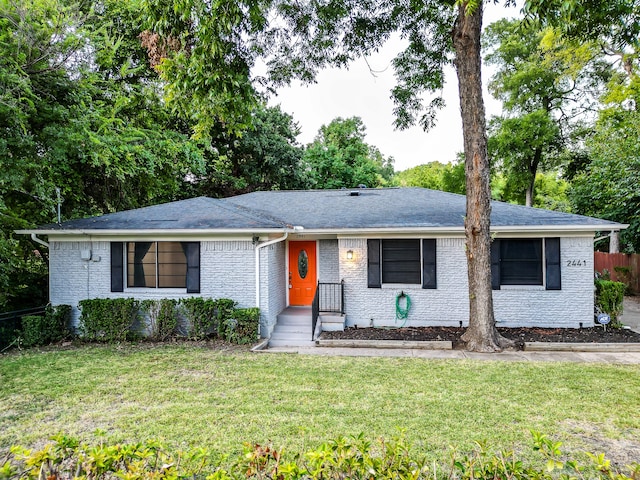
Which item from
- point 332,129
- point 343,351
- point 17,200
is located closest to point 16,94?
point 17,200

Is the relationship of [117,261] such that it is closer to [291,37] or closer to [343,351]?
[343,351]

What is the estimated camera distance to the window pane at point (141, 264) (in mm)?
9508

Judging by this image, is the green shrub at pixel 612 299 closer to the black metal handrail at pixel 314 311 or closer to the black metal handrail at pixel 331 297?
the black metal handrail at pixel 331 297

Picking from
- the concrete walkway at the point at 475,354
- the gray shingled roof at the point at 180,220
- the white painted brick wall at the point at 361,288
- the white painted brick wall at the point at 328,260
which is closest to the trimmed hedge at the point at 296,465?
the concrete walkway at the point at 475,354

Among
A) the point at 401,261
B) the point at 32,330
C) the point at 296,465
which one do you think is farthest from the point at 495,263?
the point at 32,330

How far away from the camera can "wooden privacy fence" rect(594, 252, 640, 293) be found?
52.0ft

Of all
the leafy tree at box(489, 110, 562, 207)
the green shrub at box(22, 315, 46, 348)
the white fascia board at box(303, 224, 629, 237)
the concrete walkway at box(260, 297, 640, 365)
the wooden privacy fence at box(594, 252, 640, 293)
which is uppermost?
the leafy tree at box(489, 110, 562, 207)

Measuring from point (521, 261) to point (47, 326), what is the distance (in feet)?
38.3

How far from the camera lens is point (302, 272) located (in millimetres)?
11008

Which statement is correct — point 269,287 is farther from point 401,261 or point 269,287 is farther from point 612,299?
point 612,299

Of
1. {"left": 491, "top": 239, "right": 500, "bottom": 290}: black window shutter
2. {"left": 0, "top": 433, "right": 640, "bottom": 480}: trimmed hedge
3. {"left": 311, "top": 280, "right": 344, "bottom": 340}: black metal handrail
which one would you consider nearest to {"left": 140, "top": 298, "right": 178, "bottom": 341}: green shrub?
{"left": 311, "top": 280, "right": 344, "bottom": 340}: black metal handrail

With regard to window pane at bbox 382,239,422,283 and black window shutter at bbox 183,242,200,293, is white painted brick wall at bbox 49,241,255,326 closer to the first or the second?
black window shutter at bbox 183,242,200,293

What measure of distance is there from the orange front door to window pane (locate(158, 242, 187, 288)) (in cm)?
303

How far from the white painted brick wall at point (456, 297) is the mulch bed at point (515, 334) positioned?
0.27 m
